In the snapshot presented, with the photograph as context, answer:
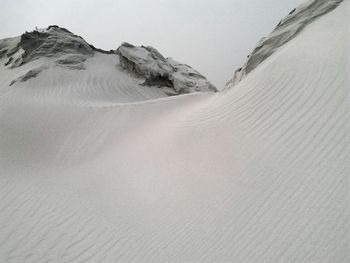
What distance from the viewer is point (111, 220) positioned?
3695 mm

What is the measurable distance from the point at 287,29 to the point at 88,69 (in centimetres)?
723

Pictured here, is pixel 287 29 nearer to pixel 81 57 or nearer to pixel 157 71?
pixel 157 71

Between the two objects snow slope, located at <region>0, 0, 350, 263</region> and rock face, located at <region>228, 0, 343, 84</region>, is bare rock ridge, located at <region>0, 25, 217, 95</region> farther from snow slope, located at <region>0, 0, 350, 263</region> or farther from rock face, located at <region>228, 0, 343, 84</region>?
snow slope, located at <region>0, 0, 350, 263</region>

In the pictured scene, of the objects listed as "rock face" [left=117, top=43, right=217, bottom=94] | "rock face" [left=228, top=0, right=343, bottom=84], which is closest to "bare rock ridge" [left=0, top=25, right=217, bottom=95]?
"rock face" [left=117, top=43, right=217, bottom=94]

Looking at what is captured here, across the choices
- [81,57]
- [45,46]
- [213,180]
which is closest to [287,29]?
[213,180]

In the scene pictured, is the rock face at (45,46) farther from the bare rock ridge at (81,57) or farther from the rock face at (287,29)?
the rock face at (287,29)

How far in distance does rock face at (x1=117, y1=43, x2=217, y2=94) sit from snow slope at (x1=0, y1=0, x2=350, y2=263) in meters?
5.20

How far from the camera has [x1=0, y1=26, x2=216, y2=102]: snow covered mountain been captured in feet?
29.9

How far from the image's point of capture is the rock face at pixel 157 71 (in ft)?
36.1

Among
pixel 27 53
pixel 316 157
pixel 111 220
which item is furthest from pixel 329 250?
pixel 27 53

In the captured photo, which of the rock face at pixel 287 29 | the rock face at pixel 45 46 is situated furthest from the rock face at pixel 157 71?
the rock face at pixel 287 29

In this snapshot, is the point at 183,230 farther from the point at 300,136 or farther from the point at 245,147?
the point at 300,136

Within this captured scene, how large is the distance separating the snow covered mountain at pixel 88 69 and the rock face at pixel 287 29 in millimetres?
4479

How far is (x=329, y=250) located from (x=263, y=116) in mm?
2081
